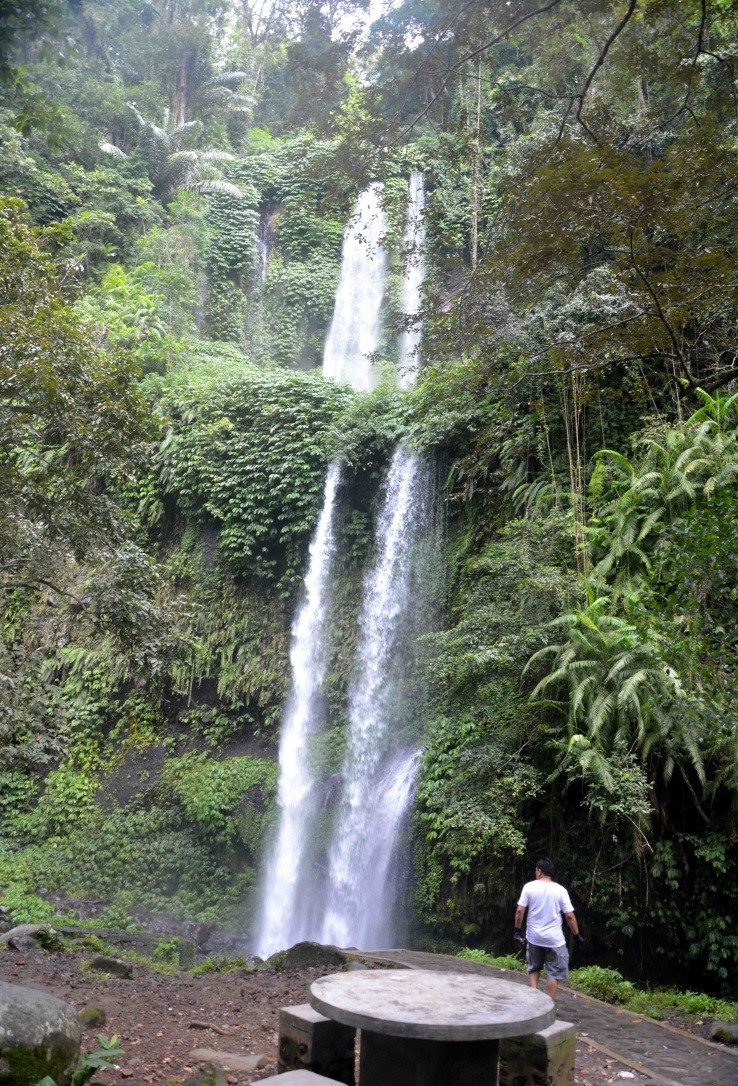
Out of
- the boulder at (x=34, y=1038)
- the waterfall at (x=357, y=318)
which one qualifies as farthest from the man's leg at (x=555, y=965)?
the waterfall at (x=357, y=318)

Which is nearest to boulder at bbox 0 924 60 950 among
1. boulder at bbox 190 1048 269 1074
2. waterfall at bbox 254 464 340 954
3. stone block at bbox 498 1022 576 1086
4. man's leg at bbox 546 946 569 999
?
boulder at bbox 190 1048 269 1074

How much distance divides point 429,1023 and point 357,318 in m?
21.8

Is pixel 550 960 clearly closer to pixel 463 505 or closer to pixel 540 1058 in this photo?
pixel 540 1058

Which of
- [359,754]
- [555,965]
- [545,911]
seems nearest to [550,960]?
[555,965]

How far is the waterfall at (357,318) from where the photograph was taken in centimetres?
2269

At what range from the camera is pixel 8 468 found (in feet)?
22.8

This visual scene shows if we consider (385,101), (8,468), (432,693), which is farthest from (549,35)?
(432,693)

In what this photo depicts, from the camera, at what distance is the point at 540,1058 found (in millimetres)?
3633

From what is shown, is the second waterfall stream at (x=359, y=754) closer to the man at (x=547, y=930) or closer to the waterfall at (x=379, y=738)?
the waterfall at (x=379, y=738)

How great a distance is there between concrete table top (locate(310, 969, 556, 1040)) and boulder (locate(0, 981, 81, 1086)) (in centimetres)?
114

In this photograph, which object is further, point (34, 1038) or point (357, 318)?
point (357, 318)

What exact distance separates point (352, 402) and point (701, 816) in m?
10.1

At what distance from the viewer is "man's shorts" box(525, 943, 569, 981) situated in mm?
5746

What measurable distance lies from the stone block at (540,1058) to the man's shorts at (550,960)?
6.79ft
